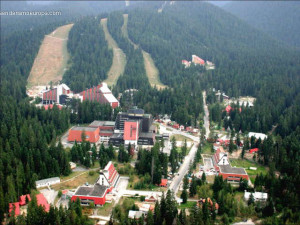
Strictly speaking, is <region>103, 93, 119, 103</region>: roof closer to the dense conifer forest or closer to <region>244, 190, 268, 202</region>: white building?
the dense conifer forest

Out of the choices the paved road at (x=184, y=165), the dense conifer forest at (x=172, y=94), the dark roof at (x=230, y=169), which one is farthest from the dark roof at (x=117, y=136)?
the dark roof at (x=230, y=169)

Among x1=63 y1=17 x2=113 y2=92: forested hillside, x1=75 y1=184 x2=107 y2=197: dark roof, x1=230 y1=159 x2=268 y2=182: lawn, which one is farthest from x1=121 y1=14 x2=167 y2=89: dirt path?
x1=75 y1=184 x2=107 y2=197: dark roof

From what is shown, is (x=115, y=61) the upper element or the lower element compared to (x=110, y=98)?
upper

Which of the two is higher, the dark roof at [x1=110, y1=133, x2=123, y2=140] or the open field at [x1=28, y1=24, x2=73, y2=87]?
the open field at [x1=28, y1=24, x2=73, y2=87]

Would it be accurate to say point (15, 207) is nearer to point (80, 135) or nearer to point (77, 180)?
point (77, 180)

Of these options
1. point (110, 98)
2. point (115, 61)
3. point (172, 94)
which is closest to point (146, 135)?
point (110, 98)

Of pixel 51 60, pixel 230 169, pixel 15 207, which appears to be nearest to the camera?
pixel 15 207
